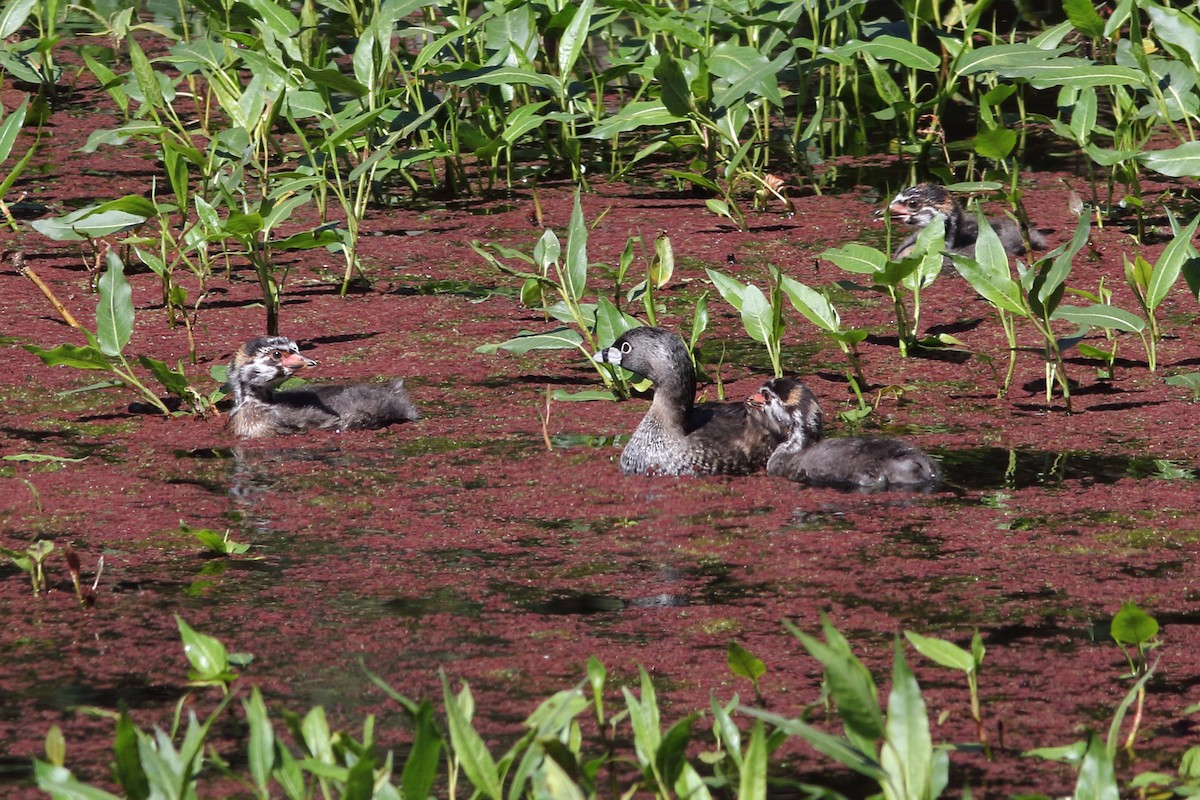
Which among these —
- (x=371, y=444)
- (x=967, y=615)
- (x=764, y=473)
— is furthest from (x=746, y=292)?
(x=967, y=615)

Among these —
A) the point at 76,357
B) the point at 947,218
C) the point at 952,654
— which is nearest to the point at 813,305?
the point at 947,218

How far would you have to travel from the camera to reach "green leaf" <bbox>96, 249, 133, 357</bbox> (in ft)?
23.0

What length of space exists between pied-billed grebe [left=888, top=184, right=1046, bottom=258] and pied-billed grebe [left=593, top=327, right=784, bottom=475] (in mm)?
2615

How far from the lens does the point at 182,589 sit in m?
5.19

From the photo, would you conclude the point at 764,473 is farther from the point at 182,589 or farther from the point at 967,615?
the point at 182,589

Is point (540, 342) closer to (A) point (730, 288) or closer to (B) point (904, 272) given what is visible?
(A) point (730, 288)

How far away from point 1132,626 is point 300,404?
156 inches

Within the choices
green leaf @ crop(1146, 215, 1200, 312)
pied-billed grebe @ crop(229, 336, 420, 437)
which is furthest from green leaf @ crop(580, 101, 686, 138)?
green leaf @ crop(1146, 215, 1200, 312)

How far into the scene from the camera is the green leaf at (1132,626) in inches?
160

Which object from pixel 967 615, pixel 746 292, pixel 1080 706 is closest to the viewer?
pixel 1080 706

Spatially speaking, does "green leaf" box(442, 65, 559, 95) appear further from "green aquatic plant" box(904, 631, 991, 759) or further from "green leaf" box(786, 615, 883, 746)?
"green leaf" box(786, 615, 883, 746)

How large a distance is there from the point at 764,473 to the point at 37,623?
2.92m

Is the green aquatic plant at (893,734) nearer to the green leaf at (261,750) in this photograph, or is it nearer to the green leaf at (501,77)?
the green leaf at (261,750)

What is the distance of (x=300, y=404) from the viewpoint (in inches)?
279
